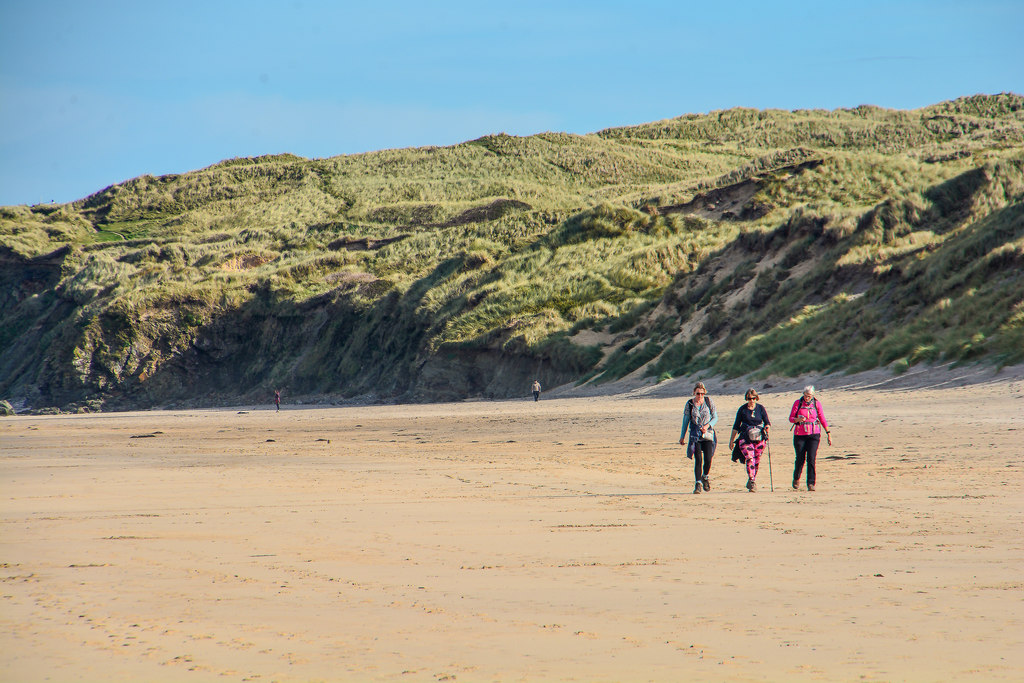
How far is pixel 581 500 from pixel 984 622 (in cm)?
533

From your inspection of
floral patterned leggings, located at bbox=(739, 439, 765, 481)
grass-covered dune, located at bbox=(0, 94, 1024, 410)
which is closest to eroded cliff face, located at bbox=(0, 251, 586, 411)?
grass-covered dune, located at bbox=(0, 94, 1024, 410)

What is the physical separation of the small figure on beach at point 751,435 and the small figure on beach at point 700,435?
29 centimetres

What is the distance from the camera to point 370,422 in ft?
87.2

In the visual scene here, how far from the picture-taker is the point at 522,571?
21.2 feet

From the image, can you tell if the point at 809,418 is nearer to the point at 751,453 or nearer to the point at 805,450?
the point at 805,450

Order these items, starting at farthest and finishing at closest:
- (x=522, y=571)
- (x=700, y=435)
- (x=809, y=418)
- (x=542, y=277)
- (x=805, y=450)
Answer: (x=542, y=277)
(x=809, y=418)
(x=700, y=435)
(x=805, y=450)
(x=522, y=571)

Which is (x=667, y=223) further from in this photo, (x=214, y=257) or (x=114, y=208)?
(x=114, y=208)

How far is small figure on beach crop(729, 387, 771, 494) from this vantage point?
35.5 ft

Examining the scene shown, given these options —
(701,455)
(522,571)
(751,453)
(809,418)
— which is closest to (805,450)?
(809,418)

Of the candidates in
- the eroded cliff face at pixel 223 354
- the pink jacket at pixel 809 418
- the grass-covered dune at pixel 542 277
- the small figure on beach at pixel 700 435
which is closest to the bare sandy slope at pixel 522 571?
the small figure on beach at pixel 700 435

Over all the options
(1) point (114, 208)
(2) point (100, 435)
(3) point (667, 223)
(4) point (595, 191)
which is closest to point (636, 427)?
(2) point (100, 435)

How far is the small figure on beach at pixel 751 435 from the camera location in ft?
35.5

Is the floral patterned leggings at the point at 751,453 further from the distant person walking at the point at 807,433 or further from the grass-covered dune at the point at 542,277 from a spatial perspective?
the grass-covered dune at the point at 542,277

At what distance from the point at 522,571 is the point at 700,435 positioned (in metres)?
4.81
